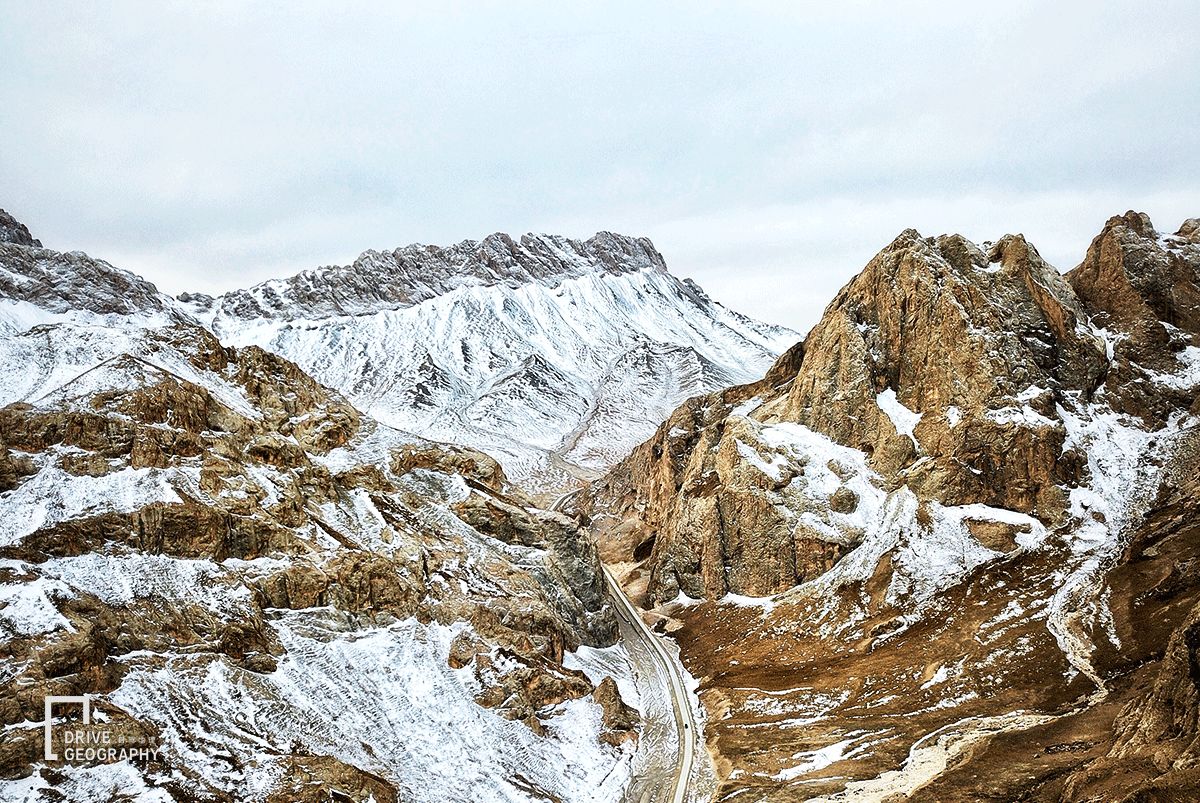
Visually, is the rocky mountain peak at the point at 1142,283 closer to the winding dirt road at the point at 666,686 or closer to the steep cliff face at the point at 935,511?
the steep cliff face at the point at 935,511

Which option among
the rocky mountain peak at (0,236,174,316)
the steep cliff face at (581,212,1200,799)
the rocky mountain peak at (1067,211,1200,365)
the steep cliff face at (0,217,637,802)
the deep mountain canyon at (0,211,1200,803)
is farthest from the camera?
the rocky mountain peak at (0,236,174,316)

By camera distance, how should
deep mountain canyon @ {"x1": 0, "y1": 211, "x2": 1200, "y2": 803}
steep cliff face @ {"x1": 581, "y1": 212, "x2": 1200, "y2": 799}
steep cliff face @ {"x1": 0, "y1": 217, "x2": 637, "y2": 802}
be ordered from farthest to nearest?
1. steep cliff face @ {"x1": 581, "y1": 212, "x2": 1200, "y2": 799}
2. deep mountain canyon @ {"x1": 0, "y1": 211, "x2": 1200, "y2": 803}
3. steep cliff face @ {"x1": 0, "y1": 217, "x2": 637, "y2": 802}

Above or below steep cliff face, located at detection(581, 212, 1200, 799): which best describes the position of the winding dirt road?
below

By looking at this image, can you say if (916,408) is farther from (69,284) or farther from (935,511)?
(69,284)

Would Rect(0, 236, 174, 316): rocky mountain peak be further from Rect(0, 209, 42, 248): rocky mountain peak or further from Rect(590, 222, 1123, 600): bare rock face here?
Rect(590, 222, 1123, 600): bare rock face

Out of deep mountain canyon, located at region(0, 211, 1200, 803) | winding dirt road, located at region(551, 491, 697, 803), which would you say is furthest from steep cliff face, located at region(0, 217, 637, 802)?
winding dirt road, located at region(551, 491, 697, 803)

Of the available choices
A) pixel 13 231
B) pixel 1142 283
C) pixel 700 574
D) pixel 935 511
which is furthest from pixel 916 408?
pixel 13 231

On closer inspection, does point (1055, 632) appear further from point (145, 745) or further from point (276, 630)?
point (145, 745)

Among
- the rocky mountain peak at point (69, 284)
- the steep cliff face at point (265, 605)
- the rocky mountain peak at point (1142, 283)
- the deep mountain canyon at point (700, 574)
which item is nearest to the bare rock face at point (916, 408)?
the deep mountain canyon at point (700, 574)
